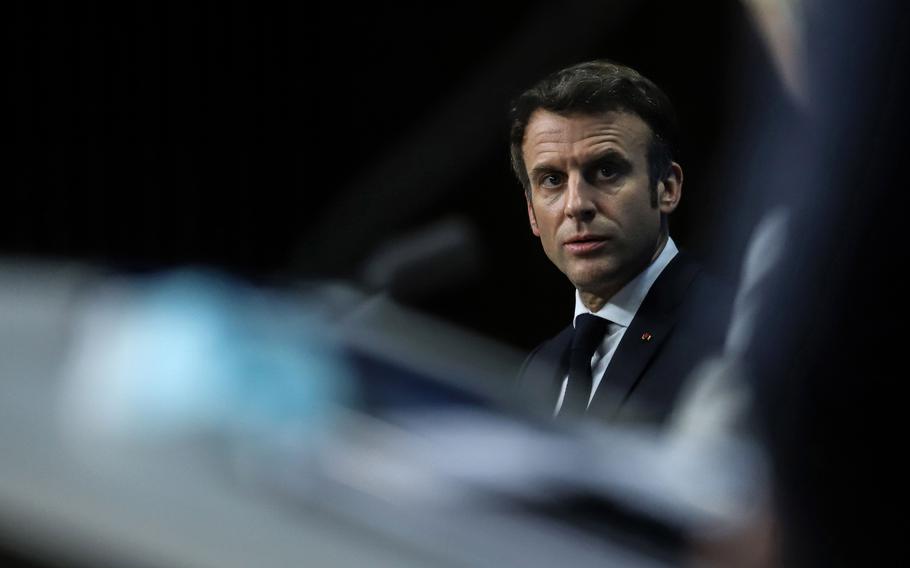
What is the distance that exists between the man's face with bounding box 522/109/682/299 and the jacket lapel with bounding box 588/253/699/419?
2 centimetres

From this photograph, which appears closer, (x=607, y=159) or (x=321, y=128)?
(x=607, y=159)

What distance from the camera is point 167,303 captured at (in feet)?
2.58

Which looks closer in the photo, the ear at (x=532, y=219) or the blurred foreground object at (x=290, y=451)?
the blurred foreground object at (x=290, y=451)

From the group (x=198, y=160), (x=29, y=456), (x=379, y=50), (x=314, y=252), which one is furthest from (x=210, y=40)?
(x=29, y=456)

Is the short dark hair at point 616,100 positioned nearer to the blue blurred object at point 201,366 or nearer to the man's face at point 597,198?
the man's face at point 597,198

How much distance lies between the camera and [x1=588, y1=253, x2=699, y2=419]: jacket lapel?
2.87ft

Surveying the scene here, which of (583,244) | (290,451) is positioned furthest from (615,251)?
(290,451)

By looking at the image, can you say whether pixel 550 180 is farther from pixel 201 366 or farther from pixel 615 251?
pixel 201 366

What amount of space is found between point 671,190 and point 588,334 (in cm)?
13

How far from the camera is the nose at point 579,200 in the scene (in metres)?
0.86

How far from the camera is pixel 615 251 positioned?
2.92 feet

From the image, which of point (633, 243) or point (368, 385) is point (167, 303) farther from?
point (633, 243)

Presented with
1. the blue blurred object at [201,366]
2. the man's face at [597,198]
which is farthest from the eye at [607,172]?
the blue blurred object at [201,366]

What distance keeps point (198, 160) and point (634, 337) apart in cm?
75
